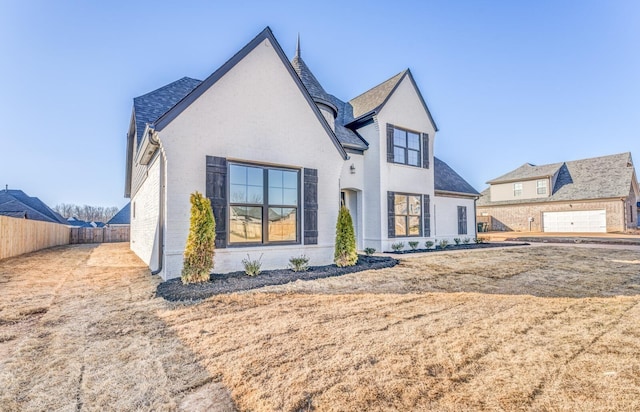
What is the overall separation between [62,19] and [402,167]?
13.1 meters

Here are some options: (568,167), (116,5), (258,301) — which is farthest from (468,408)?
(568,167)

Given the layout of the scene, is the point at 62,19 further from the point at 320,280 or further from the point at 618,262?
the point at 618,262

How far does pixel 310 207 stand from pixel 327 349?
520 cm

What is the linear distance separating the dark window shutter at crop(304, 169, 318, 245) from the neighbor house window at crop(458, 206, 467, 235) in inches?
408

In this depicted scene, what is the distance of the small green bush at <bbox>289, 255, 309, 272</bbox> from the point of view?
23.8 ft

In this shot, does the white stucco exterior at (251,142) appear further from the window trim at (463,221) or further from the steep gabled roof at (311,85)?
the window trim at (463,221)

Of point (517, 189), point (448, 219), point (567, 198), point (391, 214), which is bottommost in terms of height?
point (448, 219)

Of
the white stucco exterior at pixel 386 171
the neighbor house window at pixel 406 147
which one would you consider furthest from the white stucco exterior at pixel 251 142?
the neighbor house window at pixel 406 147

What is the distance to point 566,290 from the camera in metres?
5.62

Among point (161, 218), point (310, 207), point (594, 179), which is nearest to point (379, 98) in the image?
point (310, 207)

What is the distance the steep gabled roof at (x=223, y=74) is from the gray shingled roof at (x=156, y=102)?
359 centimetres

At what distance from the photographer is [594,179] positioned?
24.5 m

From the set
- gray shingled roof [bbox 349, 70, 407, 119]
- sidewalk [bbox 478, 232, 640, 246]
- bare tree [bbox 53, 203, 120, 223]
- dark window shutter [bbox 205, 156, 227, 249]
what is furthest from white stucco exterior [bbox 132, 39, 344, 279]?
bare tree [bbox 53, 203, 120, 223]

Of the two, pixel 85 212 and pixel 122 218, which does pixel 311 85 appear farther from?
pixel 85 212
